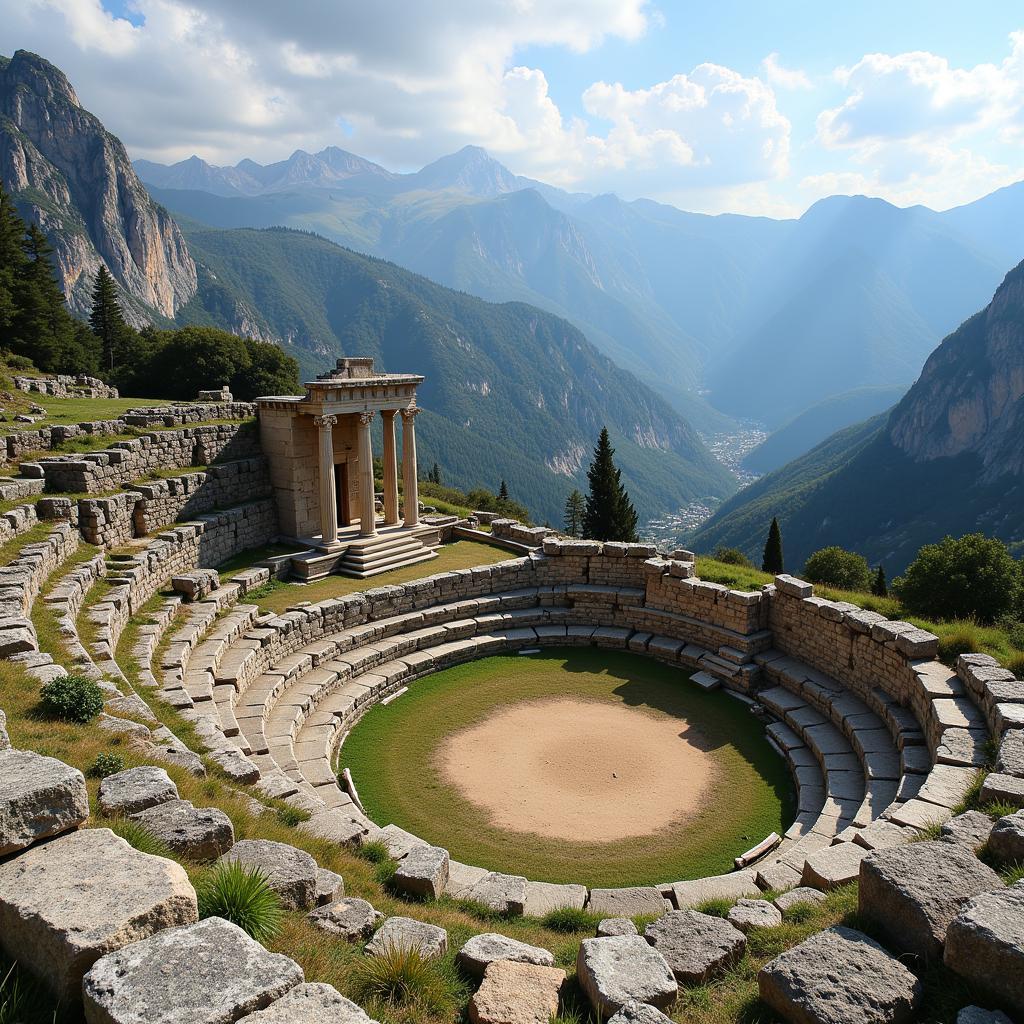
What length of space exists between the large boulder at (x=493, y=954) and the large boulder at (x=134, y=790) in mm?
3080

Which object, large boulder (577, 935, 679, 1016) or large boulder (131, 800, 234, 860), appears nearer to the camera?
large boulder (577, 935, 679, 1016)

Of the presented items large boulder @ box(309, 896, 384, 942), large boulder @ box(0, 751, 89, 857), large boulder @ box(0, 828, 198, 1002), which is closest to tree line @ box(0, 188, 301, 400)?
large boulder @ box(0, 751, 89, 857)

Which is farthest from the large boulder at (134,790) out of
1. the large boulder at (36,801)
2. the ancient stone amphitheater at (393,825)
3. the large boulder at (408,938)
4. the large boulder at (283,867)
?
the large boulder at (408,938)

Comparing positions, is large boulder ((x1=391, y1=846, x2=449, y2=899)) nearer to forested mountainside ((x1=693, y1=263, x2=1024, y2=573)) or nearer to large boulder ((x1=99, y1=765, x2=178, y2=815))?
large boulder ((x1=99, y1=765, x2=178, y2=815))

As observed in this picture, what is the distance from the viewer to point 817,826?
1279 centimetres

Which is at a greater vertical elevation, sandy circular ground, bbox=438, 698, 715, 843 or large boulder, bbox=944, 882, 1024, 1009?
large boulder, bbox=944, 882, 1024, 1009

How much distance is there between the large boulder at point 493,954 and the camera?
646 centimetres

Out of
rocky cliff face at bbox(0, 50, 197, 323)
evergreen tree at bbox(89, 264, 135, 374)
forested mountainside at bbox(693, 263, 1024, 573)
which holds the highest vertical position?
rocky cliff face at bbox(0, 50, 197, 323)

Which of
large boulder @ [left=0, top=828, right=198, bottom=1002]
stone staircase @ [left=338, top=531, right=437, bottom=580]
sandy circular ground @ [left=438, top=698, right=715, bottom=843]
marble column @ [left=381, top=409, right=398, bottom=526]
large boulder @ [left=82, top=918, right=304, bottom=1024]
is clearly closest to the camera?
large boulder @ [left=82, top=918, right=304, bottom=1024]

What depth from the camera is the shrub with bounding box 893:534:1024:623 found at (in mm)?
19547

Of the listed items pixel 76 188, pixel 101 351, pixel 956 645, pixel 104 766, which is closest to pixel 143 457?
pixel 104 766

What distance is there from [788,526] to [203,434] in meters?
137

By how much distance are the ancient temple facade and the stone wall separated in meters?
1.10

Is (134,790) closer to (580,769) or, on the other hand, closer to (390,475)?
(580,769)
